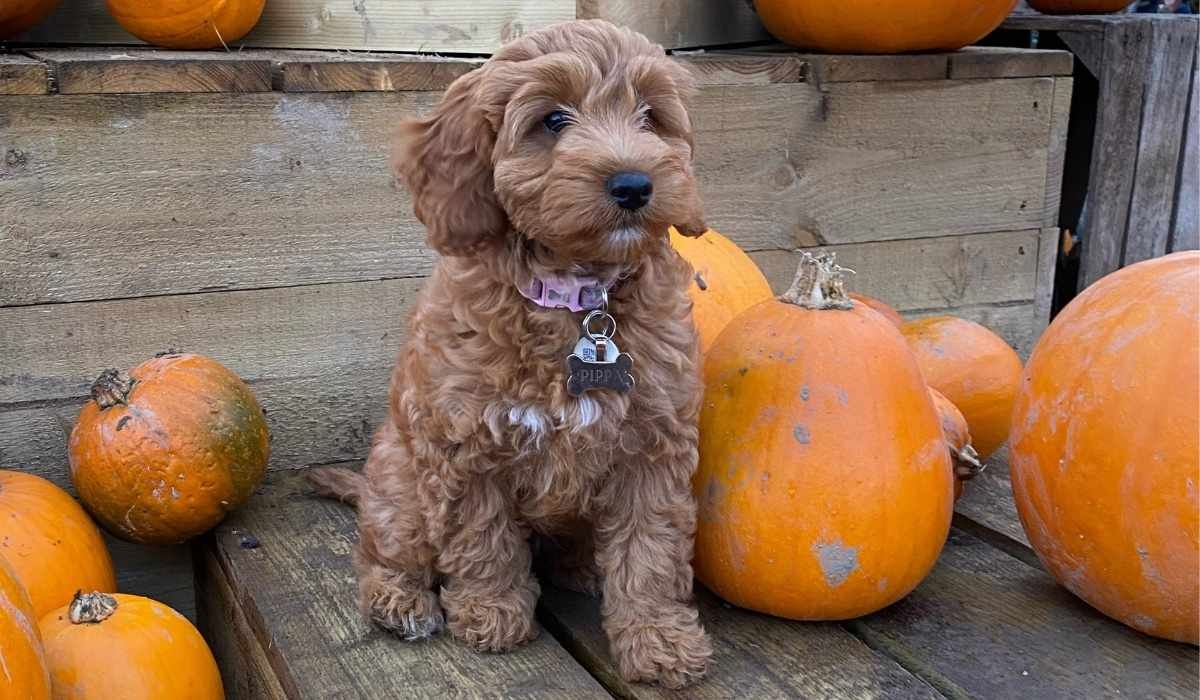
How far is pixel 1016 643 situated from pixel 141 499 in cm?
252

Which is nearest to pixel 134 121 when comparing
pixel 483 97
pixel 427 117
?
pixel 427 117

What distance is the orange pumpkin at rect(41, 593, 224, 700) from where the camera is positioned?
288 cm

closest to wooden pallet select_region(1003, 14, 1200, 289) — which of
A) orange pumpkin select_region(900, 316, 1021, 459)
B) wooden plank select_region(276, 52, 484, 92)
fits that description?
orange pumpkin select_region(900, 316, 1021, 459)

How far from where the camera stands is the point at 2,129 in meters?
3.45

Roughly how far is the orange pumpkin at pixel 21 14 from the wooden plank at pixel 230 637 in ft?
5.88

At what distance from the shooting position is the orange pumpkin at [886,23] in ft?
14.0

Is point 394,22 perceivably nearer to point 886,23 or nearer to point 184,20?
point 184,20

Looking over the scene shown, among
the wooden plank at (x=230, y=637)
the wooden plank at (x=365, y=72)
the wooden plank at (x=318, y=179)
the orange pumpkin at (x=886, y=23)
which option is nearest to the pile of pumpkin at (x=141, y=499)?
the wooden plank at (x=230, y=637)

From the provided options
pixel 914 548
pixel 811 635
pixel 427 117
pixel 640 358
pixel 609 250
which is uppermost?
pixel 427 117

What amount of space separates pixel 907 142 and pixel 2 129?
3.14 m

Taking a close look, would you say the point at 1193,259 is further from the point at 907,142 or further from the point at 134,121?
the point at 134,121

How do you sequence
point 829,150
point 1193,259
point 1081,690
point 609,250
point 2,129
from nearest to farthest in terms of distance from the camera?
point 609,250, point 1081,690, point 1193,259, point 2,129, point 829,150

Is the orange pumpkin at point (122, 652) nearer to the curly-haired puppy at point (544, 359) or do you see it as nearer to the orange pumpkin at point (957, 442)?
the curly-haired puppy at point (544, 359)

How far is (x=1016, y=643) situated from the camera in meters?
2.98
